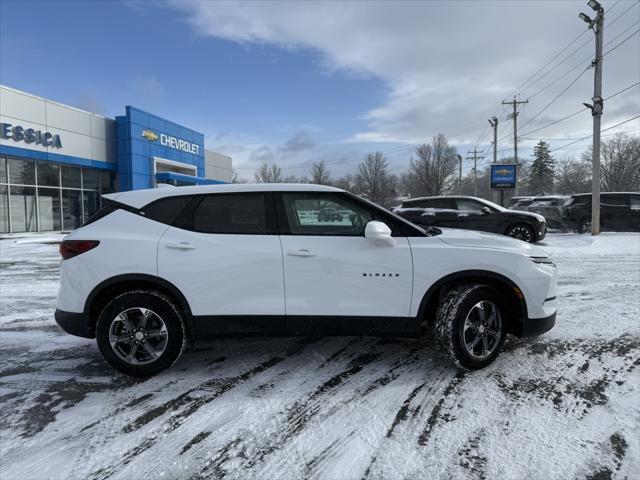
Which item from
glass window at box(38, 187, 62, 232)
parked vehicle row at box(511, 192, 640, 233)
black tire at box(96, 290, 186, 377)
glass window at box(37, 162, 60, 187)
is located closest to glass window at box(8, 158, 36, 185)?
glass window at box(37, 162, 60, 187)

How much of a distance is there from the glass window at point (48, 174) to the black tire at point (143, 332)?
77.3ft

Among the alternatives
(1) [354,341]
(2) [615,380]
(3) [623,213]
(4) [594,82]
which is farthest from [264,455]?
(4) [594,82]

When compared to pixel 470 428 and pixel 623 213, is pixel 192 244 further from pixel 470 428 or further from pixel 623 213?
pixel 623 213

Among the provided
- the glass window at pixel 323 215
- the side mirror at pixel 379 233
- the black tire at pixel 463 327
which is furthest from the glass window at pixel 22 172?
the black tire at pixel 463 327

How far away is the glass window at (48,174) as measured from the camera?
2292 centimetres

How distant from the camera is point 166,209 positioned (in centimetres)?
384

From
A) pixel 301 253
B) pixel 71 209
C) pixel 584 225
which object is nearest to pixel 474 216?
pixel 584 225

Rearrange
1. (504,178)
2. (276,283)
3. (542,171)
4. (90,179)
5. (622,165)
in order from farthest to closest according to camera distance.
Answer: (542,171)
(622,165)
(90,179)
(504,178)
(276,283)

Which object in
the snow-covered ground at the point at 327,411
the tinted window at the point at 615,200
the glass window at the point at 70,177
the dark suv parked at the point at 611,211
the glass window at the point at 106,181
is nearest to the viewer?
the snow-covered ground at the point at 327,411

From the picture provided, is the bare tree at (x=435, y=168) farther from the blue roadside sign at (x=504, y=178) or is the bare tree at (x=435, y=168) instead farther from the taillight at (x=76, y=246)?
the taillight at (x=76, y=246)

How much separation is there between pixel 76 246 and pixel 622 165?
77662mm

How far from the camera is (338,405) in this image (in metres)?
3.23

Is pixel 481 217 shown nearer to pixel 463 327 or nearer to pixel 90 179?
pixel 463 327

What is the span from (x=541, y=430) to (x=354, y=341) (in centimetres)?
207
